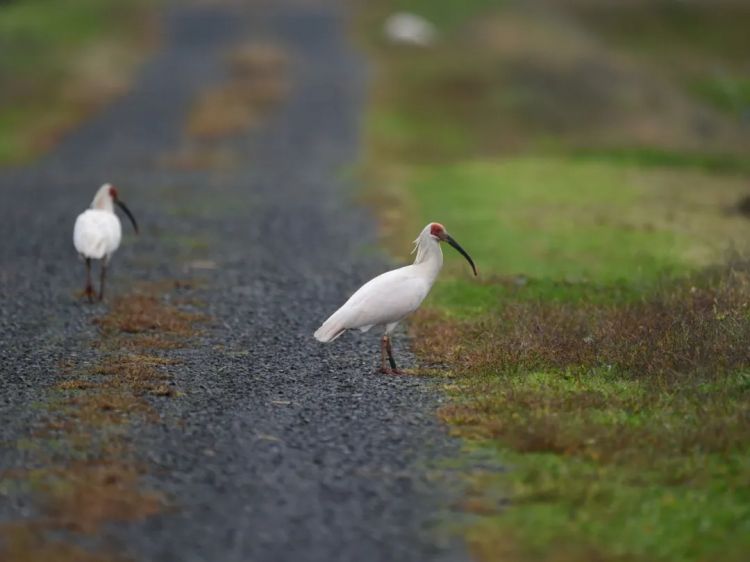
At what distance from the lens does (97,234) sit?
1820 cm

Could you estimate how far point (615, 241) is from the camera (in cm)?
2345

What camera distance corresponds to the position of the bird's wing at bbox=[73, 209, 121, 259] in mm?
17984

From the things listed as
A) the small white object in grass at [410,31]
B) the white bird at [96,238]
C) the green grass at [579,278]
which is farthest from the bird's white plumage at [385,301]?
the small white object in grass at [410,31]

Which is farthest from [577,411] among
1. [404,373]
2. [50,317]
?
[50,317]

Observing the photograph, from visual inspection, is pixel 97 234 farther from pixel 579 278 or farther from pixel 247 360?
pixel 579 278

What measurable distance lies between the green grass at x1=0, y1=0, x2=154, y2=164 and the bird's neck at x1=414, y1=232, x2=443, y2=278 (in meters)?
22.4

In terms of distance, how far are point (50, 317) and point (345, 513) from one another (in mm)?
8542

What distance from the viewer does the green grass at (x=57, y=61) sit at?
38719 mm

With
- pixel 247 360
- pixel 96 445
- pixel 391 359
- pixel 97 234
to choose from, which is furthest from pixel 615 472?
pixel 97 234

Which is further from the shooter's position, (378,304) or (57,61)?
(57,61)

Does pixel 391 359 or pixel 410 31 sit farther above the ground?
pixel 410 31

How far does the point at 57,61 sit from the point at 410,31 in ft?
45.7

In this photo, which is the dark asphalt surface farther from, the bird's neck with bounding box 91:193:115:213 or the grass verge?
the bird's neck with bounding box 91:193:115:213

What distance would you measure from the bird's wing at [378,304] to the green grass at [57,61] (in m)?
22.7
